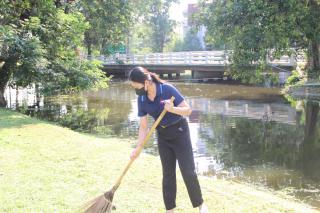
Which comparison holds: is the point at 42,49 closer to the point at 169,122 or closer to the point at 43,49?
the point at 43,49

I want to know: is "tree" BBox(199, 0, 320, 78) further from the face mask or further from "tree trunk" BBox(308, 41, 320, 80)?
the face mask

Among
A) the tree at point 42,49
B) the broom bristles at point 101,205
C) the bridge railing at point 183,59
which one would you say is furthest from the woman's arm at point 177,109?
the bridge railing at point 183,59

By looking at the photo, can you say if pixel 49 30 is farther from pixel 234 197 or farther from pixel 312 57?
pixel 312 57

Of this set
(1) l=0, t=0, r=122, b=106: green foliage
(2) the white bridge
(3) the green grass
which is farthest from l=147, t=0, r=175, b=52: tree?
(3) the green grass

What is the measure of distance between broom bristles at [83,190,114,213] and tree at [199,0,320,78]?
43.2 ft

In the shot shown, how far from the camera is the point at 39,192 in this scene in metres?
5.84

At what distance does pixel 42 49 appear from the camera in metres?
16.1

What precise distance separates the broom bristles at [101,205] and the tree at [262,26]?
13.2 metres

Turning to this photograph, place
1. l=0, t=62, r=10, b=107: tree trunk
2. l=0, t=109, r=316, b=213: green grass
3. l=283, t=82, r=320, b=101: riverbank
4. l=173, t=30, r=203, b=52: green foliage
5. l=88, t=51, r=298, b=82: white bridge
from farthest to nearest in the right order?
l=173, t=30, r=203, b=52: green foliage, l=88, t=51, r=298, b=82: white bridge, l=283, t=82, r=320, b=101: riverbank, l=0, t=62, r=10, b=107: tree trunk, l=0, t=109, r=316, b=213: green grass

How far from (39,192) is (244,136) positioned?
8.48 m

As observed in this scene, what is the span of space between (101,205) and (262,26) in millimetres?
14022

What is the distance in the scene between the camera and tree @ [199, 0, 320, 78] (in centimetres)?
1706

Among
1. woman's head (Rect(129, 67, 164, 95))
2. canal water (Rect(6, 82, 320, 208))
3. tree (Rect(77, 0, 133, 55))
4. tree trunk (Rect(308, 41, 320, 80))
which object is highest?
tree (Rect(77, 0, 133, 55))

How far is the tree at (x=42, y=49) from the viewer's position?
15.4 m
